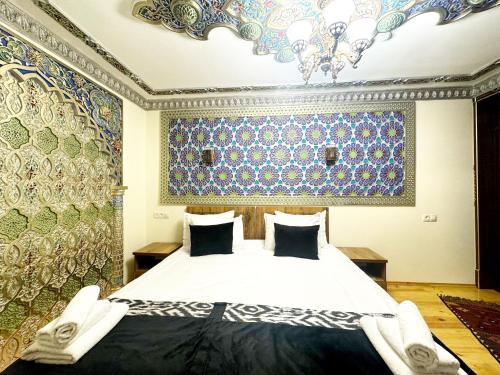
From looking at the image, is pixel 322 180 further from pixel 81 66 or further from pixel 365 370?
pixel 81 66

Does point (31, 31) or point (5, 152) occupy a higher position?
point (31, 31)

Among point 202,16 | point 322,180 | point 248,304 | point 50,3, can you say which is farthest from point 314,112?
point 50,3

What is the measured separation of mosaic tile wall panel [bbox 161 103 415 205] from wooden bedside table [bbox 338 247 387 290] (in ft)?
2.01

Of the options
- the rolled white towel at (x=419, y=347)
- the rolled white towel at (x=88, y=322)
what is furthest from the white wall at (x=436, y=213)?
the rolled white towel at (x=88, y=322)

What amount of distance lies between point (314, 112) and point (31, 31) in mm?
2725

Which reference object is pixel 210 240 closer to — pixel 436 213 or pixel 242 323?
pixel 242 323

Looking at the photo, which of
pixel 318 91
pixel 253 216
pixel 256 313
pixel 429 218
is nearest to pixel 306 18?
pixel 318 91

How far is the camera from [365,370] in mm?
895

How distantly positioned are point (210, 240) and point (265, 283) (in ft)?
2.94

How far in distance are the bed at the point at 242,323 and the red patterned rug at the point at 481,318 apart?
1.11m

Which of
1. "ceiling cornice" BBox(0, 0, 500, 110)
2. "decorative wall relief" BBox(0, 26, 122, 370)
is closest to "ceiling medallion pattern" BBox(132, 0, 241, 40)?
"ceiling cornice" BBox(0, 0, 500, 110)

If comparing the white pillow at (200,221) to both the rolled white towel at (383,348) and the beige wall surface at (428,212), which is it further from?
the rolled white towel at (383,348)

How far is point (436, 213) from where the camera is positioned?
277 cm

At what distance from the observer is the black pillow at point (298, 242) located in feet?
7.48
